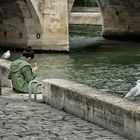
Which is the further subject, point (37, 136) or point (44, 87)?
point (44, 87)

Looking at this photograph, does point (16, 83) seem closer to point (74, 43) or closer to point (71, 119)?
point (71, 119)

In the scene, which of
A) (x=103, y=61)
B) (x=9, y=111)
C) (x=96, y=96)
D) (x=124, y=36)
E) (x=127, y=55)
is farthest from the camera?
(x=124, y=36)

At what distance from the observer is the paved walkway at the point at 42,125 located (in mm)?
7754

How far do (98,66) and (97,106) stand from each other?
691 inches

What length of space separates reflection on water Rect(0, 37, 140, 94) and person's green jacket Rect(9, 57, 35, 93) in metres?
6.66

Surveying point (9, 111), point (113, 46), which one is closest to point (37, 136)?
point (9, 111)

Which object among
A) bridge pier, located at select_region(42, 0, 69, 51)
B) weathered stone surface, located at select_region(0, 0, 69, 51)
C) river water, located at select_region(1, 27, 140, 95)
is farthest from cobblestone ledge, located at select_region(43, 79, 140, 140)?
bridge pier, located at select_region(42, 0, 69, 51)

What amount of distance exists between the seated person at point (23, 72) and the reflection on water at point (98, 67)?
21.8 ft

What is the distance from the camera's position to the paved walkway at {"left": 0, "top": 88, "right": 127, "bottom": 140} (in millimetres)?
7754

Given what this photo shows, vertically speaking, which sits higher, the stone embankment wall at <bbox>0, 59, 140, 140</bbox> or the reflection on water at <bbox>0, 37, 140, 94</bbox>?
the stone embankment wall at <bbox>0, 59, 140, 140</bbox>

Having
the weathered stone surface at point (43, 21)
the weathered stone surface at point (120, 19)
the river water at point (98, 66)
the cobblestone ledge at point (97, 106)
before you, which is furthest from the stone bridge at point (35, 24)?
the cobblestone ledge at point (97, 106)

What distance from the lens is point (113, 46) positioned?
1437 inches

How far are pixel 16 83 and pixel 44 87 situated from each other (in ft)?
6.06

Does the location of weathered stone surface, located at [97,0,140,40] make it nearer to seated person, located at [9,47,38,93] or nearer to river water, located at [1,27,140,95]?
river water, located at [1,27,140,95]
